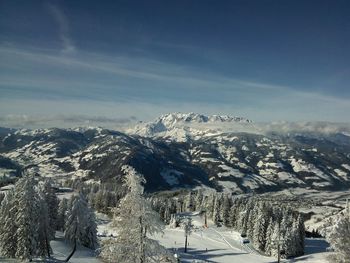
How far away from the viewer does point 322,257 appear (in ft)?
385

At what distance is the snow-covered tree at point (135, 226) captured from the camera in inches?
1075

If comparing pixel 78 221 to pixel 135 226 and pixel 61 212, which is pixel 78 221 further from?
pixel 135 226

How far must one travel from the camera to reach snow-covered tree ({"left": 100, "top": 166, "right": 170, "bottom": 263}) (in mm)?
27308

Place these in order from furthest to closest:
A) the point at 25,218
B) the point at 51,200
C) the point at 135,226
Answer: the point at 51,200
the point at 25,218
the point at 135,226

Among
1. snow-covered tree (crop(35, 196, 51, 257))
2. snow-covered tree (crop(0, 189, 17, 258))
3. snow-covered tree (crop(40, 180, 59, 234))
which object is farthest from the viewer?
snow-covered tree (crop(40, 180, 59, 234))

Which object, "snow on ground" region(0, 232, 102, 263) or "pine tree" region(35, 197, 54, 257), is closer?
"pine tree" region(35, 197, 54, 257)

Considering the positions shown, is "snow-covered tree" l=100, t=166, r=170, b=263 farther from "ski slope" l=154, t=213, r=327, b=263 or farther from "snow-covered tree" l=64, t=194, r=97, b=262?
"ski slope" l=154, t=213, r=327, b=263

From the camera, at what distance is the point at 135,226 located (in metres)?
27.6

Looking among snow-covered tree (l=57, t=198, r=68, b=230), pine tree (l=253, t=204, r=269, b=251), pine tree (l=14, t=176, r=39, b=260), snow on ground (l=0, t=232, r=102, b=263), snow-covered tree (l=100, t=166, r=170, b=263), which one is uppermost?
snow-covered tree (l=100, t=166, r=170, b=263)

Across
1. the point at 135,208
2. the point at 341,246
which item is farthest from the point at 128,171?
the point at 341,246

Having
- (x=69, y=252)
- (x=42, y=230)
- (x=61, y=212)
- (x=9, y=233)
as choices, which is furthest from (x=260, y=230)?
(x=9, y=233)

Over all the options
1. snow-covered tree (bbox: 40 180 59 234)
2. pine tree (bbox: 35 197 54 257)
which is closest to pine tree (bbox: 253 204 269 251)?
snow-covered tree (bbox: 40 180 59 234)

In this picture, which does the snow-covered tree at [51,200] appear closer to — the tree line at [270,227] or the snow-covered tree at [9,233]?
the snow-covered tree at [9,233]

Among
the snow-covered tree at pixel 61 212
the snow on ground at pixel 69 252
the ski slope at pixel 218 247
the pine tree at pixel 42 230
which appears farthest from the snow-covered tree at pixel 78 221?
the ski slope at pixel 218 247
